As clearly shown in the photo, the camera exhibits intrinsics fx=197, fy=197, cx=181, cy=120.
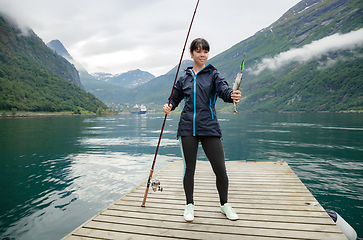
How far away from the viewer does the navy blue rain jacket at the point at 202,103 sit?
9.37ft

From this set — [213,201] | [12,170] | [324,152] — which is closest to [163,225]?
[213,201]

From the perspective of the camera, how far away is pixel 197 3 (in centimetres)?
388

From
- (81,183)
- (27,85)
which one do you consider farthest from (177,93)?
(27,85)

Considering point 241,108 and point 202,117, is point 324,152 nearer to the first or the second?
point 202,117

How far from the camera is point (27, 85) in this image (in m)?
119

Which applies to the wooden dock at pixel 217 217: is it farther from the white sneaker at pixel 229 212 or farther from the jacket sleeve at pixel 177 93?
the jacket sleeve at pixel 177 93

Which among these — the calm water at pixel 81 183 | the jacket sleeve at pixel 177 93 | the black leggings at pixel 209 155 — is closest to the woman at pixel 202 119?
the black leggings at pixel 209 155

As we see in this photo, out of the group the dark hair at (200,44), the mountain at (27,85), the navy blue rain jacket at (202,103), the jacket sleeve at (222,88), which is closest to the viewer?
the jacket sleeve at (222,88)

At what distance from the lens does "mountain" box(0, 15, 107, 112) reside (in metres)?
97.2

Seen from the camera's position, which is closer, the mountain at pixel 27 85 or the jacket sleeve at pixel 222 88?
the jacket sleeve at pixel 222 88

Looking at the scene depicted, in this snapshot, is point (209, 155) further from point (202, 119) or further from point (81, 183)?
point (81, 183)

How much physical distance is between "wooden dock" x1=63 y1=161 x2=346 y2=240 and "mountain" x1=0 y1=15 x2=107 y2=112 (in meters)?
108

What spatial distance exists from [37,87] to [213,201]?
15369 cm

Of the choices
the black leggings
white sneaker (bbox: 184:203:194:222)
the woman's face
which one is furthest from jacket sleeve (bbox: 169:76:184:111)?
white sneaker (bbox: 184:203:194:222)
